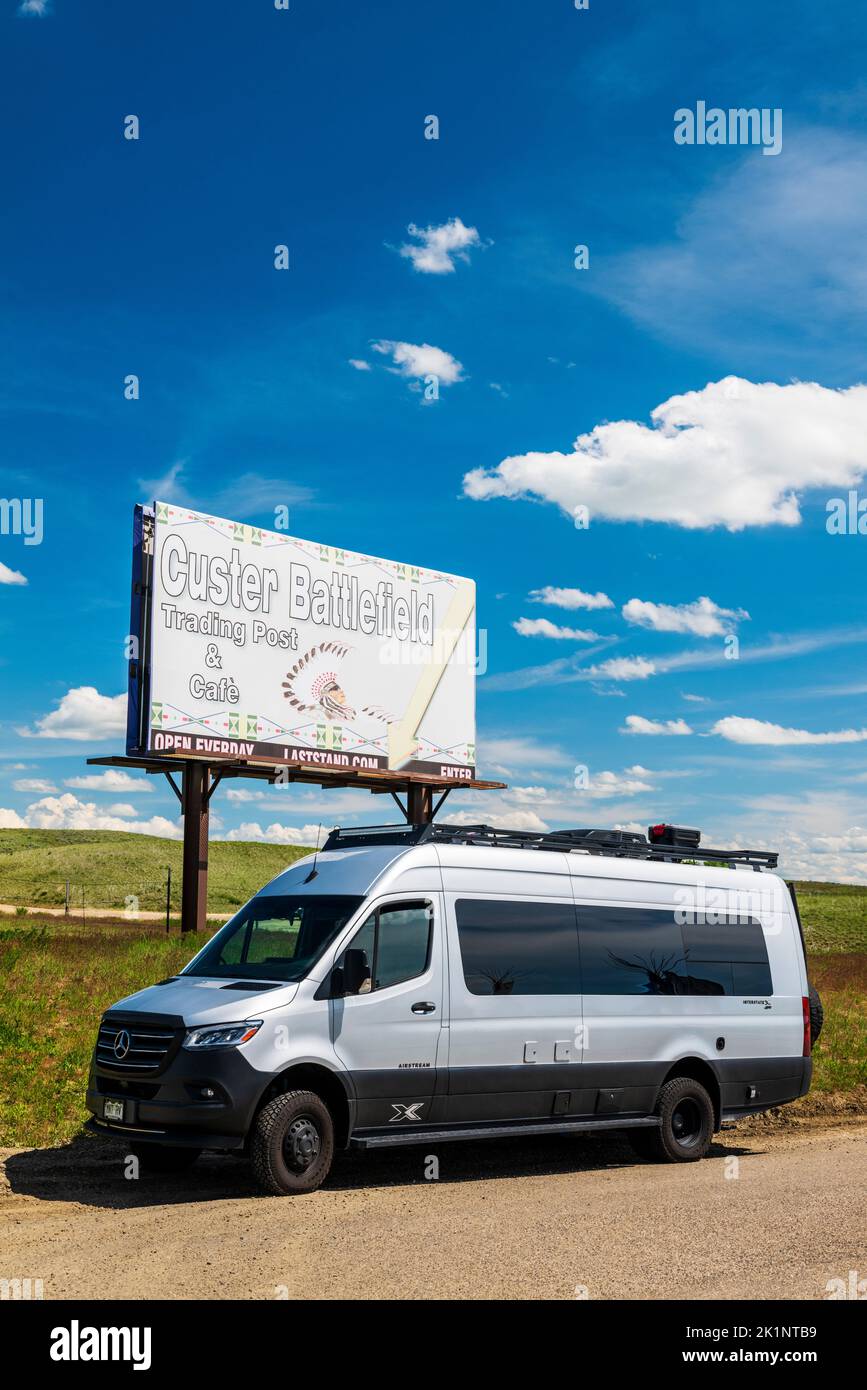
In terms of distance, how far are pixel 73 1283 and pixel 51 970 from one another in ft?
37.6

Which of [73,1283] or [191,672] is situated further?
[191,672]

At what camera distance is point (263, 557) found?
90.2ft

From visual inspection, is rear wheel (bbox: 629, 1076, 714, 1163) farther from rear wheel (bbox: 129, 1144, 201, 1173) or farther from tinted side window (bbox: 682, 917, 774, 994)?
rear wheel (bbox: 129, 1144, 201, 1173)

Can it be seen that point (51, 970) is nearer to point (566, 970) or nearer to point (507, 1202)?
point (566, 970)

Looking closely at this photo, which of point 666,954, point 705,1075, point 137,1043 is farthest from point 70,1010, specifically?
point 705,1075

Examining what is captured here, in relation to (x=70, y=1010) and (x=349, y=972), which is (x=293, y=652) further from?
(x=349, y=972)

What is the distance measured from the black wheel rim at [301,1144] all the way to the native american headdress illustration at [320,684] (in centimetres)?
1776

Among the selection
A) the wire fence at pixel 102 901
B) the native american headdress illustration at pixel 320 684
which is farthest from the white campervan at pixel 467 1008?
the wire fence at pixel 102 901

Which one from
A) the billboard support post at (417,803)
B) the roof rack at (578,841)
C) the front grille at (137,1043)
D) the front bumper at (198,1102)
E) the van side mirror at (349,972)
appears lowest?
the front bumper at (198,1102)

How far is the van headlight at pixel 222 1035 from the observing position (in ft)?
33.0

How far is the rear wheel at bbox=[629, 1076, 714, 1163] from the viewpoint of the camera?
13.0 m

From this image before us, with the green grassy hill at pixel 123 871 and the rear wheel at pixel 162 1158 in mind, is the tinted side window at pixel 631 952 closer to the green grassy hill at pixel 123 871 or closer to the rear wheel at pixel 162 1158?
the rear wheel at pixel 162 1158

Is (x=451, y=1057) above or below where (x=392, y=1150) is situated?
above
